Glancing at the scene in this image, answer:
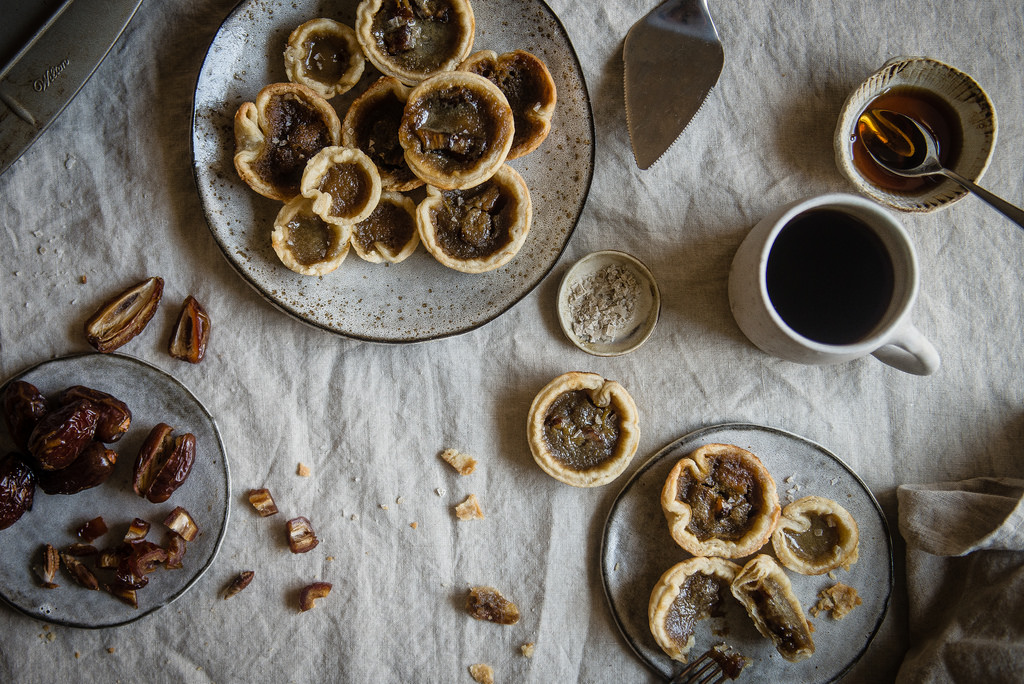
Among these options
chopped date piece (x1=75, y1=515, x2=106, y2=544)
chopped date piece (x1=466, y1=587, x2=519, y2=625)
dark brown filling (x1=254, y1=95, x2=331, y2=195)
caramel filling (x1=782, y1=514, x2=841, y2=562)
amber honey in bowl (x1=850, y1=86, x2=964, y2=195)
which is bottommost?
caramel filling (x1=782, y1=514, x2=841, y2=562)

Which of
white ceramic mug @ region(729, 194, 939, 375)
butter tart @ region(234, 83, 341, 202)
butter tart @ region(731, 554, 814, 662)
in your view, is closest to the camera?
white ceramic mug @ region(729, 194, 939, 375)

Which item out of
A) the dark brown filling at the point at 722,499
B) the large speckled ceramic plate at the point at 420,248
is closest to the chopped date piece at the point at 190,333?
the large speckled ceramic plate at the point at 420,248

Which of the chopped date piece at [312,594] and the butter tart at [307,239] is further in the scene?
the chopped date piece at [312,594]

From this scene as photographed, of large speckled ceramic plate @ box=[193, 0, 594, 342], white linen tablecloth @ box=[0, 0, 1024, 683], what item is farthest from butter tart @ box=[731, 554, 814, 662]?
large speckled ceramic plate @ box=[193, 0, 594, 342]

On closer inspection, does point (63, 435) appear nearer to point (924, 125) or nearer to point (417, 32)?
point (417, 32)

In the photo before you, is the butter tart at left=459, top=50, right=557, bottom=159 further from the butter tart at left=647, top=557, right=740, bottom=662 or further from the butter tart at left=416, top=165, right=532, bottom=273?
the butter tart at left=647, top=557, right=740, bottom=662

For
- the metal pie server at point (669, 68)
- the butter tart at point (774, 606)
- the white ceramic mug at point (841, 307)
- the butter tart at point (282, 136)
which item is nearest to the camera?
the white ceramic mug at point (841, 307)

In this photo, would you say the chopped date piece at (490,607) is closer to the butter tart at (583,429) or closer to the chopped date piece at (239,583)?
the butter tart at (583,429)
